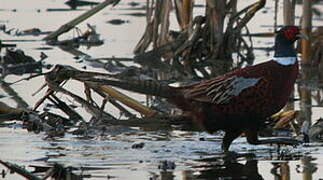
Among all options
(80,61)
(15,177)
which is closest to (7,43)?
(80,61)

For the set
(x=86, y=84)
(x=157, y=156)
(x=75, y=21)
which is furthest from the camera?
(x=75, y=21)

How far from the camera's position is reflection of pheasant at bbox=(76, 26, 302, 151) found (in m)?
8.24

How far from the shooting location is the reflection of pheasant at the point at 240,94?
824cm

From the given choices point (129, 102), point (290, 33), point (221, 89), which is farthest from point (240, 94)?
point (129, 102)

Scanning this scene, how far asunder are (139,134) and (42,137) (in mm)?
805

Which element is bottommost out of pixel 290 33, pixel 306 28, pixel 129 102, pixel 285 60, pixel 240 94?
pixel 129 102

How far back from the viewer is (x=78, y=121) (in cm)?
939

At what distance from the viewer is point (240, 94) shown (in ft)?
27.1

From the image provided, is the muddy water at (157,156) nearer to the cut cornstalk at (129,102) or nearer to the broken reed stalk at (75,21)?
the cut cornstalk at (129,102)

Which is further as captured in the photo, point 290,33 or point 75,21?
point 75,21

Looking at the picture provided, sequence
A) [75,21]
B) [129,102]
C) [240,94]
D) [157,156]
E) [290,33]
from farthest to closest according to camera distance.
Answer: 1. [75,21]
2. [129,102]
3. [290,33]
4. [240,94]
5. [157,156]

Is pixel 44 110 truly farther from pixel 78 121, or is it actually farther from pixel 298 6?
pixel 298 6

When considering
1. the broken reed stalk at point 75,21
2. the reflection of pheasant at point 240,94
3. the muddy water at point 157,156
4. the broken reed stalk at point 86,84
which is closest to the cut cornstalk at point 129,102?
the broken reed stalk at point 86,84

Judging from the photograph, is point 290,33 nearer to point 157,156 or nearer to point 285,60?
point 285,60
